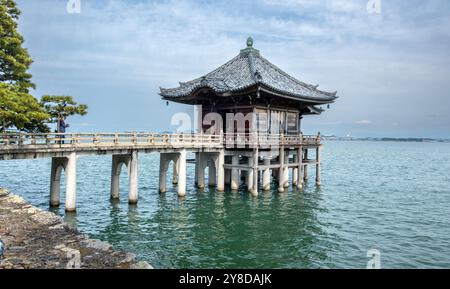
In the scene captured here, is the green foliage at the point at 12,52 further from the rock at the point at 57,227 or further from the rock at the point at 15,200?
the rock at the point at 57,227

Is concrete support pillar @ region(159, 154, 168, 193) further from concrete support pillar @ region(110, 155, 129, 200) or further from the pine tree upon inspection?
the pine tree

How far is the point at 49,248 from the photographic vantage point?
10.2 metres

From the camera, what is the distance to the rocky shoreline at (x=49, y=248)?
9.05 meters

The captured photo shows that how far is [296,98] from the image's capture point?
90.3 feet

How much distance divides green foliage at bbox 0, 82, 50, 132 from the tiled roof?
37.4 ft

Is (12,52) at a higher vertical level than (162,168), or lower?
higher

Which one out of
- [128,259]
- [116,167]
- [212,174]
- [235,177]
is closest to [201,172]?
[212,174]

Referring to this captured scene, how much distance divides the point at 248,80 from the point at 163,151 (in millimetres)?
9242

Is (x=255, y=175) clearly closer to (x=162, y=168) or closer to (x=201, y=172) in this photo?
(x=201, y=172)

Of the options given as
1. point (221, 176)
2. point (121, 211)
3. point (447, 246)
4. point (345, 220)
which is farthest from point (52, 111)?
point (447, 246)

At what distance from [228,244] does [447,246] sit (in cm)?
1002

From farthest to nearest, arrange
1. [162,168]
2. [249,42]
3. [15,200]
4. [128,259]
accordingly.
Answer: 1. [249,42]
2. [162,168]
3. [15,200]
4. [128,259]

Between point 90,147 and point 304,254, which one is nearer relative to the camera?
point 304,254
